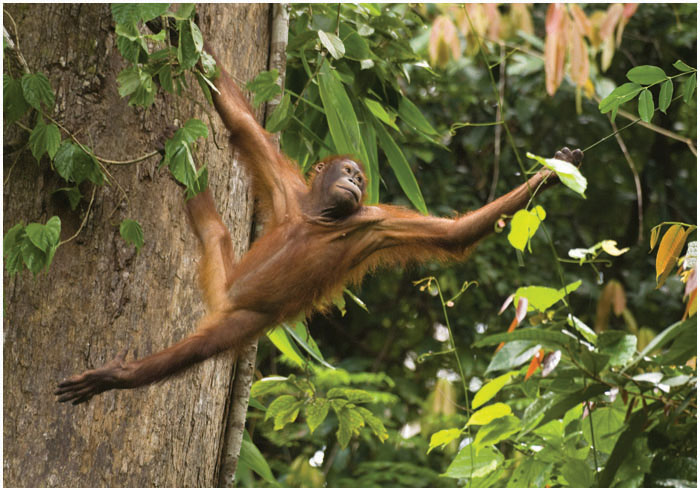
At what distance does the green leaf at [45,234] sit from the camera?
2055mm

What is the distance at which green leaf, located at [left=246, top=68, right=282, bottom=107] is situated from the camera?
246cm

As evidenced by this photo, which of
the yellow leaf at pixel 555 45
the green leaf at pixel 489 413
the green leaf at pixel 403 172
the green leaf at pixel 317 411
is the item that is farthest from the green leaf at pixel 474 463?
the yellow leaf at pixel 555 45

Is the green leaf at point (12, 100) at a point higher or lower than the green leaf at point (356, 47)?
higher

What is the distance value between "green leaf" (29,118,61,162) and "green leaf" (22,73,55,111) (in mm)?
54

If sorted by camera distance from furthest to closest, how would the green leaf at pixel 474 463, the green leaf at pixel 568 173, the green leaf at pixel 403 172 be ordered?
the green leaf at pixel 403 172
the green leaf at pixel 474 463
the green leaf at pixel 568 173

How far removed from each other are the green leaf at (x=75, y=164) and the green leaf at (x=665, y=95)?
1486 millimetres

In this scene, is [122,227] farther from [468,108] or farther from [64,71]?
[468,108]

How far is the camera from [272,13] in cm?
277

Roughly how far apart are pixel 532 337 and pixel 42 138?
1.53 metres

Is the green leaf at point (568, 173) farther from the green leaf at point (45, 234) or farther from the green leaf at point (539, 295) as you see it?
the green leaf at point (45, 234)

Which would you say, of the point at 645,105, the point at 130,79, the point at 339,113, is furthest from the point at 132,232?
the point at 645,105

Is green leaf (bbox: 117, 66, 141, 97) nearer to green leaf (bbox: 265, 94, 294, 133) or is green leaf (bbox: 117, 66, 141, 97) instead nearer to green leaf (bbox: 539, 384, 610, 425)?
green leaf (bbox: 265, 94, 294, 133)

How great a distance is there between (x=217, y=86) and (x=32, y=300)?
33.8 inches

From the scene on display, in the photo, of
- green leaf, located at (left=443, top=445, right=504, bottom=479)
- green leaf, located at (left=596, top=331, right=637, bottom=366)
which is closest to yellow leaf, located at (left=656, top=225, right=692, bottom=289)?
green leaf, located at (left=596, top=331, right=637, bottom=366)
